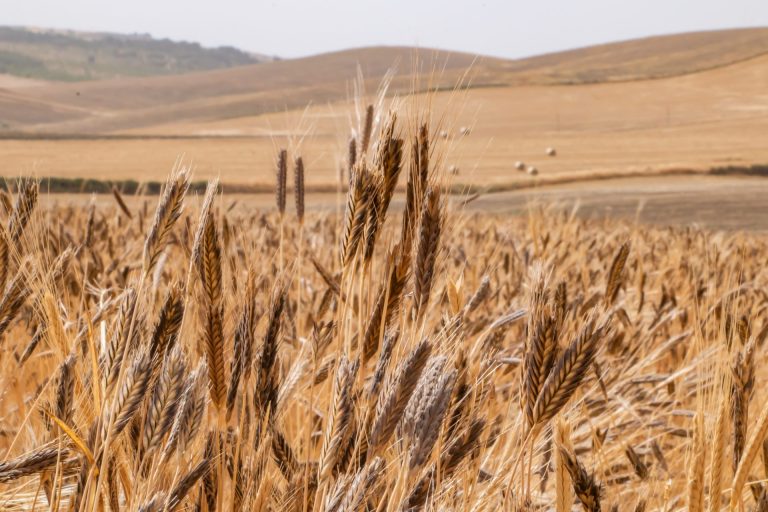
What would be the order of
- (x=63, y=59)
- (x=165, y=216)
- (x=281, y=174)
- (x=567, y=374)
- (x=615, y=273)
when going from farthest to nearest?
(x=63, y=59) < (x=281, y=174) < (x=615, y=273) < (x=165, y=216) < (x=567, y=374)

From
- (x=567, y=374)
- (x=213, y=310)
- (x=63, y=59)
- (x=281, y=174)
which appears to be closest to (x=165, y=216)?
(x=213, y=310)

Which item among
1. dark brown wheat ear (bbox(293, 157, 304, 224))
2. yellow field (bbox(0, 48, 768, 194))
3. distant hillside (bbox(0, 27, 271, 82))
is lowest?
yellow field (bbox(0, 48, 768, 194))

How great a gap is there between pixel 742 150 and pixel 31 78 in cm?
13720

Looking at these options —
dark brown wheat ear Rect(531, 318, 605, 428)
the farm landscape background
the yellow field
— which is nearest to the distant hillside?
the yellow field

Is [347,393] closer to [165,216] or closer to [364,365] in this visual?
[364,365]

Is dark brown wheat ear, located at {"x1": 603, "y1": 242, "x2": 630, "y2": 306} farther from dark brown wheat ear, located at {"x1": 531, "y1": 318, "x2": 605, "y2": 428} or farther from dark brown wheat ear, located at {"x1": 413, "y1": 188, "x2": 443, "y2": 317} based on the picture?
dark brown wheat ear, located at {"x1": 531, "y1": 318, "x2": 605, "y2": 428}

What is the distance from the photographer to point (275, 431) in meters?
0.90

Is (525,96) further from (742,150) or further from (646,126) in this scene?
(742,150)

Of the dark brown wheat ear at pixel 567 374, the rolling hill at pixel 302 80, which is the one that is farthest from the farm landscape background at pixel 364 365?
the rolling hill at pixel 302 80

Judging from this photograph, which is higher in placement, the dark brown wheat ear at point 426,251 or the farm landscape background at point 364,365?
the dark brown wheat ear at point 426,251

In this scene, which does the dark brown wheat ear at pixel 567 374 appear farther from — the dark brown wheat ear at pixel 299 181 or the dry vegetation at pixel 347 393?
Answer: the dark brown wheat ear at pixel 299 181

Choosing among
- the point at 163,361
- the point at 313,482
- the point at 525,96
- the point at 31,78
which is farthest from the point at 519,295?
the point at 31,78

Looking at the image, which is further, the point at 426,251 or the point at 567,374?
the point at 426,251

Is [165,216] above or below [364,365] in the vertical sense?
above
